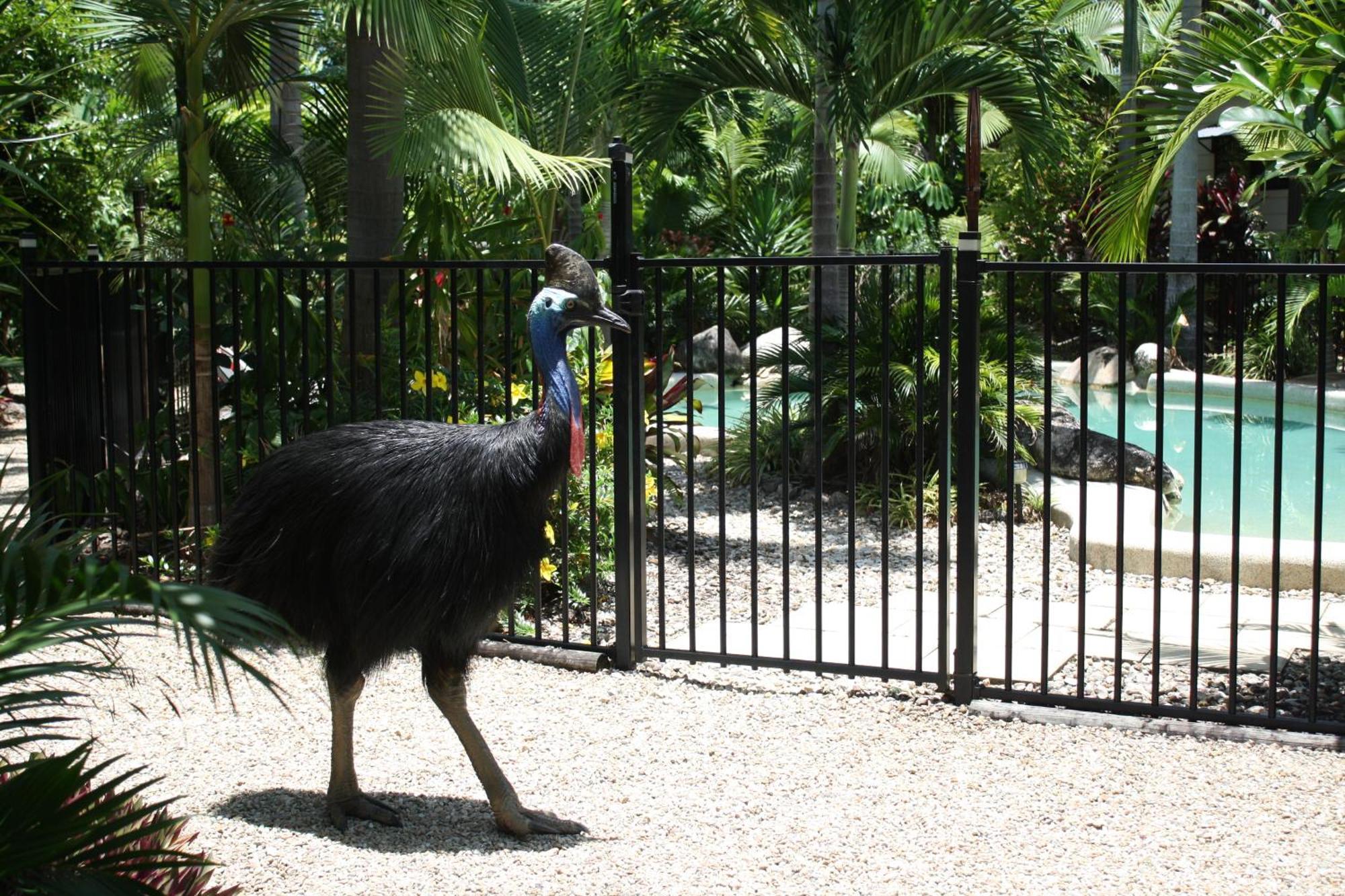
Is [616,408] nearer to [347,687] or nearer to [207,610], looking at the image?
[347,687]

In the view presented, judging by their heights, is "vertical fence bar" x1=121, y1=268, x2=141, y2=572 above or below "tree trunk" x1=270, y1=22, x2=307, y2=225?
Result: below

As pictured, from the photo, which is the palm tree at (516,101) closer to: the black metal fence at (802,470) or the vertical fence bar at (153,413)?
the black metal fence at (802,470)

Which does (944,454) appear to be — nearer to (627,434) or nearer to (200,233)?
(627,434)

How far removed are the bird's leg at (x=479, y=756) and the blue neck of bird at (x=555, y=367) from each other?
812 millimetres

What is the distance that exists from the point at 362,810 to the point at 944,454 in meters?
2.42

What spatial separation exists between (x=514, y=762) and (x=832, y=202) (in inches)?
272

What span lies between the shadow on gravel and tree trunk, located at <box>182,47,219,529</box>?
2.75 m

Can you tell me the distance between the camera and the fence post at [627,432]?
18.3 ft

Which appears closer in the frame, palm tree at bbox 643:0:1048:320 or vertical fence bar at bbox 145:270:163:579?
vertical fence bar at bbox 145:270:163:579

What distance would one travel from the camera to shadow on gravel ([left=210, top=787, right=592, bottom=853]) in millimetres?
4023

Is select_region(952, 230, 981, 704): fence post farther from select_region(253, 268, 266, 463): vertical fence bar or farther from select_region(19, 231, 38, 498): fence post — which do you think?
select_region(19, 231, 38, 498): fence post

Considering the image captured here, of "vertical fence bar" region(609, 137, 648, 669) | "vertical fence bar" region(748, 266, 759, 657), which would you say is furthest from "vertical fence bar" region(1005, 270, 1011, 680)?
"vertical fence bar" region(609, 137, 648, 669)

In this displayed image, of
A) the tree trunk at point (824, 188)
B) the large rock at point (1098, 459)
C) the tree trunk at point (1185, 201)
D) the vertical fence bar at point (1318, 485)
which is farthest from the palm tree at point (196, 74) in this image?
the tree trunk at point (1185, 201)

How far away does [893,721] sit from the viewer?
515 cm
